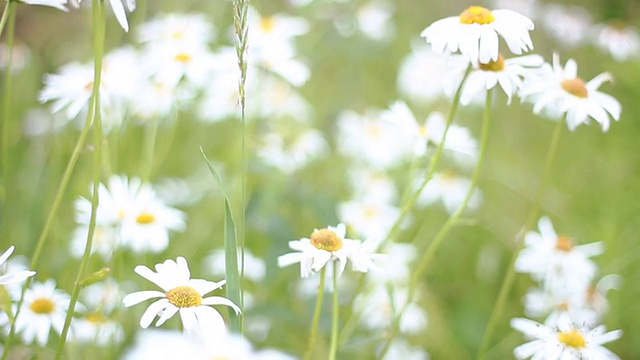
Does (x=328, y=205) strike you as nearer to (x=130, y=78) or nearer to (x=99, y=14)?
(x=130, y=78)

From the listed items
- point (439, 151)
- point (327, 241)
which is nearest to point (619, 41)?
point (439, 151)

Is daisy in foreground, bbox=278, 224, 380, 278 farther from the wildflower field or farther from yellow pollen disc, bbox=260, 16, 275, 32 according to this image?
yellow pollen disc, bbox=260, 16, 275, 32

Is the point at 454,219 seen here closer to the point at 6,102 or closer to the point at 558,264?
the point at 558,264

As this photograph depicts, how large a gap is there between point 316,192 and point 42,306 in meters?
0.52

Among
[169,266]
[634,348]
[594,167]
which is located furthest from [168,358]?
[594,167]

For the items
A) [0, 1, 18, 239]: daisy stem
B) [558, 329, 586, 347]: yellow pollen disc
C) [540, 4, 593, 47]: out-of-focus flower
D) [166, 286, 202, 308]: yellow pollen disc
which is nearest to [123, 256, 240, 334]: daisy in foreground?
[166, 286, 202, 308]: yellow pollen disc

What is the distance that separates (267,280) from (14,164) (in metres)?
0.98

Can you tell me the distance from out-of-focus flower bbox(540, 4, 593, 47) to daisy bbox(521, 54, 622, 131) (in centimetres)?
127

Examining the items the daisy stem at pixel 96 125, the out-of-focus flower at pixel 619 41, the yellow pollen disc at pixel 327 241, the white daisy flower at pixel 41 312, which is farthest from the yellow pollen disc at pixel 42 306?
the out-of-focus flower at pixel 619 41

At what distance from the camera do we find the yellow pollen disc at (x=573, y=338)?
0.77 metres

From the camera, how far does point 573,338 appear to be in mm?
771

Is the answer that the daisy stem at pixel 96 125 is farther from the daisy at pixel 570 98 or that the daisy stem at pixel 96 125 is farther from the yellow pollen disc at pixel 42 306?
the daisy at pixel 570 98

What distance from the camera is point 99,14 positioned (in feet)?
2.05

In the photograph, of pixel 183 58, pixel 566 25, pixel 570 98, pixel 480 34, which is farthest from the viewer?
pixel 566 25
